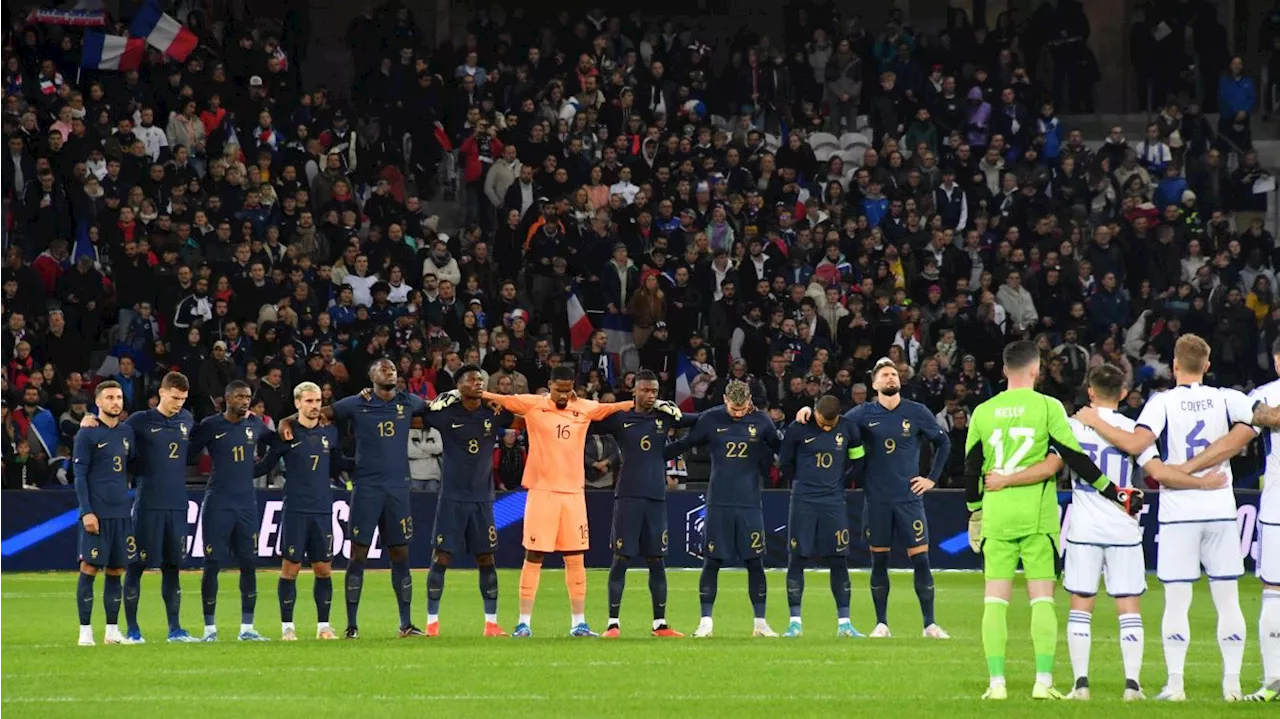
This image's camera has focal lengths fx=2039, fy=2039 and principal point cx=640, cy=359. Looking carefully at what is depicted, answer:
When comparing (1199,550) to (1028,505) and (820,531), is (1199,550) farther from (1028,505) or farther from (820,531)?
(820,531)

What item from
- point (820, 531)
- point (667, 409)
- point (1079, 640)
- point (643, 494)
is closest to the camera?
point (1079, 640)

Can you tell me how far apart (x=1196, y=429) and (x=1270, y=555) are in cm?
99

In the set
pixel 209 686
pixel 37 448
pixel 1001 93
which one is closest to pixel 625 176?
pixel 1001 93

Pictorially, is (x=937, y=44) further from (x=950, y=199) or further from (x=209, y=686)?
(x=209, y=686)

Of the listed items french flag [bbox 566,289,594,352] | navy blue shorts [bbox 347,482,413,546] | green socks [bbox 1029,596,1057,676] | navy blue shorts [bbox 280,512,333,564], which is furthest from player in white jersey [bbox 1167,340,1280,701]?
french flag [bbox 566,289,594,352]

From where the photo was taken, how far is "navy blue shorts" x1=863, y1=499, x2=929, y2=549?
1950 cm

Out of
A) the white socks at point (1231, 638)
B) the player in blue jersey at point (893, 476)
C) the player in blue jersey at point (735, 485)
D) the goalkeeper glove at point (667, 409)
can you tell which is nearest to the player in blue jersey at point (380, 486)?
the goalkeeper glove at point (667, 409)

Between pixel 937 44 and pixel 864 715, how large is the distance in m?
27.3

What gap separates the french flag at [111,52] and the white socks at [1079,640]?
22.2 m

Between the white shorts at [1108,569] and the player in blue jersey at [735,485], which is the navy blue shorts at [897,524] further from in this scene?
the white shorts at [1108,569]

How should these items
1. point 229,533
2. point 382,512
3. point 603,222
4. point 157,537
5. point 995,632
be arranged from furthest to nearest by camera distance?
point 603,222, point 382,512, point 229,533, point 157,537, point 995,632

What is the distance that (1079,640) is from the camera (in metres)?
13.8

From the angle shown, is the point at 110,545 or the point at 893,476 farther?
the point at 893,476

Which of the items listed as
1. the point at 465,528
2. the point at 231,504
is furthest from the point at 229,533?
the point at 465,528
